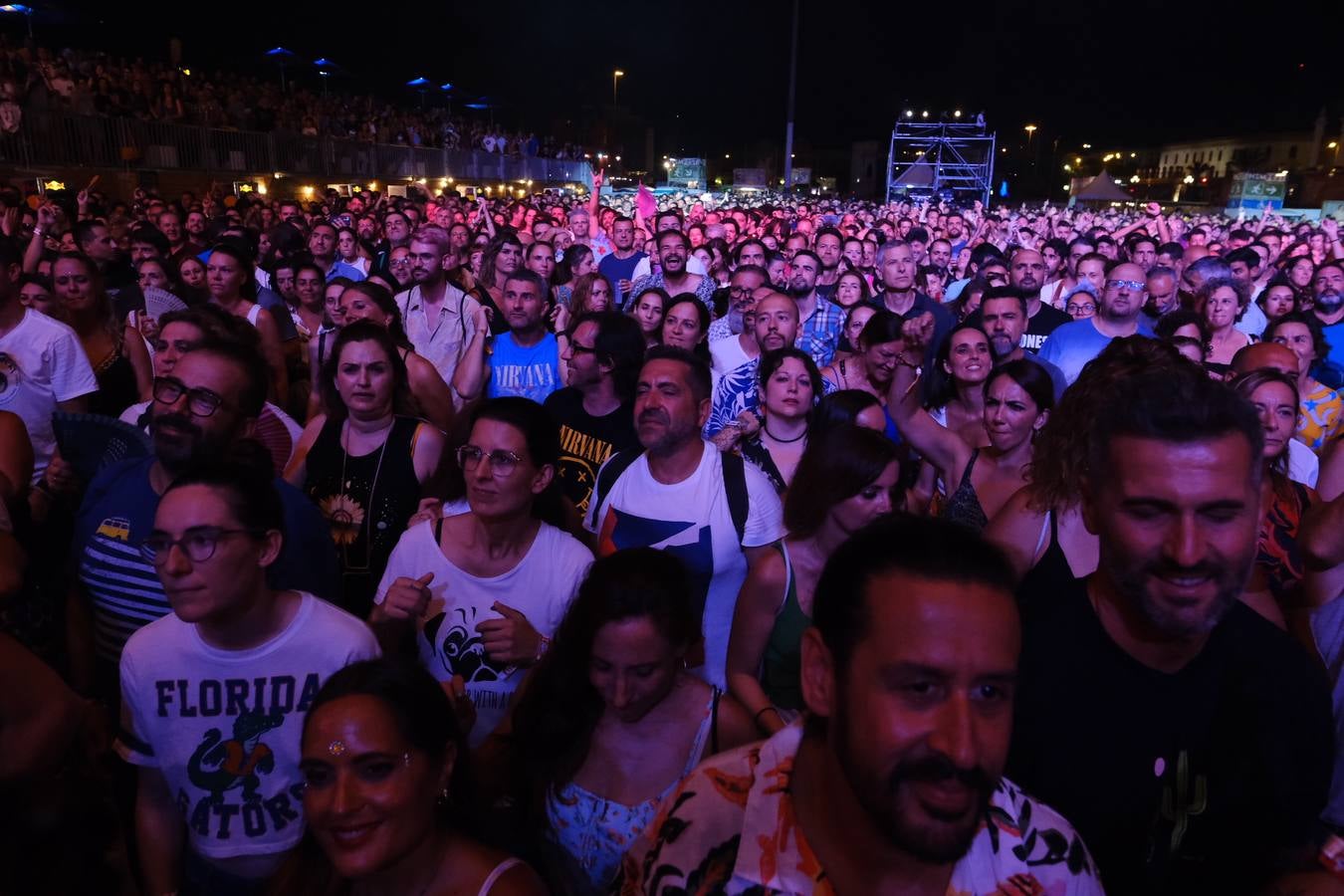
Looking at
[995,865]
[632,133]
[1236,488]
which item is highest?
[632,133]

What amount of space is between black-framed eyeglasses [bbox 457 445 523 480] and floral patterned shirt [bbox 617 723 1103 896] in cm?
146

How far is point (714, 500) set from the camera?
326 cm

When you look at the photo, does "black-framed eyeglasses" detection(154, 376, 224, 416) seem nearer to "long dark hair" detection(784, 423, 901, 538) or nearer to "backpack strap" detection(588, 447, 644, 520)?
"backpack strap" detection(588, 447, 644, 520)

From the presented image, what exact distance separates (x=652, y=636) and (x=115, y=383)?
13.2ft

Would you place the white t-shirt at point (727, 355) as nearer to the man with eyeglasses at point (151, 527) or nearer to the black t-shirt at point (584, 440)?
the black t-shirt at point (584, 440)

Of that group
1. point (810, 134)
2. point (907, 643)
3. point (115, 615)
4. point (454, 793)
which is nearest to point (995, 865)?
point (907, 643)

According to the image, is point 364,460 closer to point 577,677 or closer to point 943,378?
point 577,677

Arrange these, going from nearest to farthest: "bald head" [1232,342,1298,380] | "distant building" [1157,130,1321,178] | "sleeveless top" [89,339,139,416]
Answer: "bald head" [1232,342,1298,380] → "sleeveless top" [89,339,139,416] → "distant building" [1157,130,1321,178]

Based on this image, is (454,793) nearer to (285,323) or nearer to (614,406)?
(614,406)

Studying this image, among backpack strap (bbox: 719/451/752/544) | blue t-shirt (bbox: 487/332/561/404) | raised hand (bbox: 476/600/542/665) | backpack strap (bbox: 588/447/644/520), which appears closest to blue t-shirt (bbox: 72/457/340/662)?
raised hand (bbox: 476/600/542/665)

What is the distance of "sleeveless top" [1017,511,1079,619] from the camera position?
204 cm

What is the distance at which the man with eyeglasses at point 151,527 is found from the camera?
2.73 m

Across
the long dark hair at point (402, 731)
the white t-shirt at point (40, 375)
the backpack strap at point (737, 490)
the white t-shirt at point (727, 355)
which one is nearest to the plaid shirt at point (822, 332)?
the white t-shirt at point (727, 355)

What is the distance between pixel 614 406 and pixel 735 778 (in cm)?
288
